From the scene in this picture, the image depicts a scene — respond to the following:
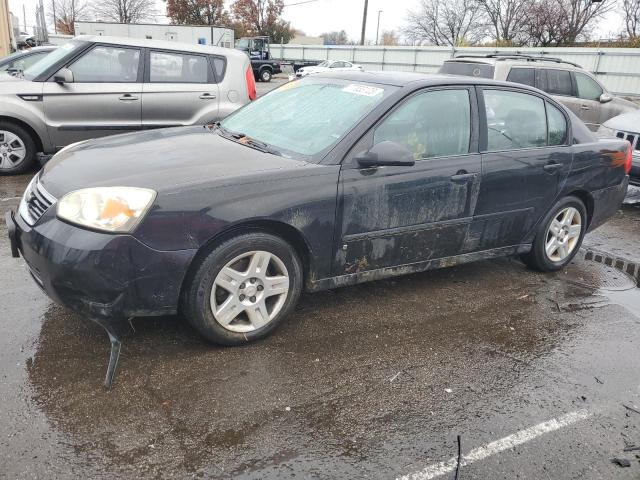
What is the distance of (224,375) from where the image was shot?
303 centimetres

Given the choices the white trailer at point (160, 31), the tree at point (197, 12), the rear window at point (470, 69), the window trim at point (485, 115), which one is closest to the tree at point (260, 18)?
the tree at point (197, 12)

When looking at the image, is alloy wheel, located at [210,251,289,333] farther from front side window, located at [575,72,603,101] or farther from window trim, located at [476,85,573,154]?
front side window, located at [575,72,603,101]

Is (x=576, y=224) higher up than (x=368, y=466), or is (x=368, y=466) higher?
(x=576, y=224)

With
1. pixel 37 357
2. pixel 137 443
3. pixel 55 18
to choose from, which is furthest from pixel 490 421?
pixel 55 18

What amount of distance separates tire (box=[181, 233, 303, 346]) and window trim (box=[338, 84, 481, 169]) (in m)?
0.71

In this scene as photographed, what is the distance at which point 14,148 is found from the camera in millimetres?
6945

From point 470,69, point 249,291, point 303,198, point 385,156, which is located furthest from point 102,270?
point 470,69

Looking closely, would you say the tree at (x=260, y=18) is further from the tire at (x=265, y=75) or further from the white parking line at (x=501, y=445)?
the white parking line at (x=501, y=445)

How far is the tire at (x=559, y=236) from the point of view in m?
4.66

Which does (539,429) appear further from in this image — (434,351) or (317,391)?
(317,391)

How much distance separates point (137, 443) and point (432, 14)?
6390 centimetres

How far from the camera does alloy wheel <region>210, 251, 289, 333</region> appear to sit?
10.3 feet

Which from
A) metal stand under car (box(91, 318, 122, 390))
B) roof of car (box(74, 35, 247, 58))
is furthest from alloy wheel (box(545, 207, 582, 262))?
roof of car (box(74, 35, 247, 58))

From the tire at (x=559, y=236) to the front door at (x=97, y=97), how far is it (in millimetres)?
5251
